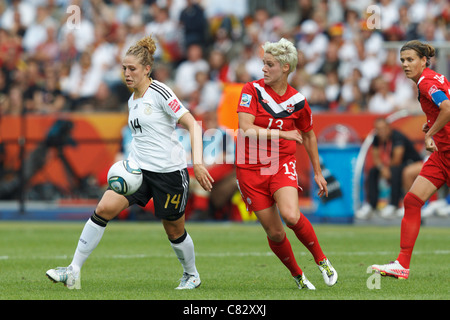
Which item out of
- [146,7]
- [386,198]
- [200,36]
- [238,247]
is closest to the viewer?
[238,247]

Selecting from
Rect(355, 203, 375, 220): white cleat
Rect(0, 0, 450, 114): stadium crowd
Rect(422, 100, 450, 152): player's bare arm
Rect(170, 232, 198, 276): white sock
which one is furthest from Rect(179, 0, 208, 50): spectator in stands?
Rect(170, 232, 198, 276): white sock

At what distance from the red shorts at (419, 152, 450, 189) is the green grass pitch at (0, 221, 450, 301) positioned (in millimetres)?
1019

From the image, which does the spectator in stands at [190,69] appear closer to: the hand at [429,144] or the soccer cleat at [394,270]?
the hand at [429,144]

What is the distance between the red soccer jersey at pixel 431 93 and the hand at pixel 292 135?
5.99ft

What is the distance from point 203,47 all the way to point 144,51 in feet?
45.5

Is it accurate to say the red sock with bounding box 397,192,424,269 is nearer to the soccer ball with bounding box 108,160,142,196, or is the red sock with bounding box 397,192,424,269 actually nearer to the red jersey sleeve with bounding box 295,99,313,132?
the red jersey sleeve with bounding box 295,99,313,132

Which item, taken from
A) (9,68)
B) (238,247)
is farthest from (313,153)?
(9,68)

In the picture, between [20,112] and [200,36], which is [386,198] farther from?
[20,112]

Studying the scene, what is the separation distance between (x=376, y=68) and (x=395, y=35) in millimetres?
953

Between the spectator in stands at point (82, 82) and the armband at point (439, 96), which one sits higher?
the armband at point (439, 96)

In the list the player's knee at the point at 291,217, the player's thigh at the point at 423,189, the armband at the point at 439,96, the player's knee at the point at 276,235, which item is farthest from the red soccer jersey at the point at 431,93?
the player's knee at the point at 276,235

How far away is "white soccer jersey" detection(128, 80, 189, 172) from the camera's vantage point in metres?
8.29

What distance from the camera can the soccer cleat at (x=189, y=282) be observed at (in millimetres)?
8509
